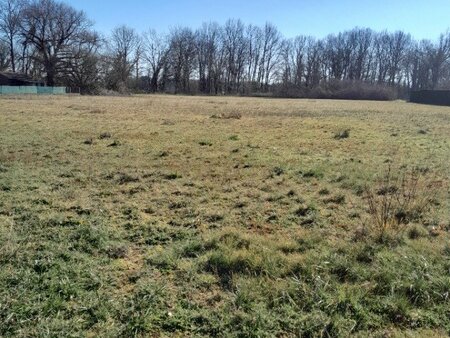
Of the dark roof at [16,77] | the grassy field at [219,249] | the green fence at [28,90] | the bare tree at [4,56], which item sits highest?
the bare tree at [4,56]

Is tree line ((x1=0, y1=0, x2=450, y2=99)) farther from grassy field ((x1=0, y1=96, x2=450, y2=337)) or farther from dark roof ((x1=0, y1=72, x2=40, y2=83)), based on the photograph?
grassy field ((x1=0, y1=96, x2=450, y2=337))

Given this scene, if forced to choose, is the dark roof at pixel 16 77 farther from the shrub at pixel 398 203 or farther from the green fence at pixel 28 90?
the shrub at pixel 398 203

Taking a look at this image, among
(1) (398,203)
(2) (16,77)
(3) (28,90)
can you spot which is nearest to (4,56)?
(2) (16,77)

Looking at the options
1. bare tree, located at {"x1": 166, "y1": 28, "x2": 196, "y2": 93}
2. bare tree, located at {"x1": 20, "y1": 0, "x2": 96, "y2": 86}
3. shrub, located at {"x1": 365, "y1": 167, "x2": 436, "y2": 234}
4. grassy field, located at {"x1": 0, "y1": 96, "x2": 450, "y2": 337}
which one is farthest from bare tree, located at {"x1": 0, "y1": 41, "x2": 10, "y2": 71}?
shrub, located at {"x1": 365, "y1": 167, "x2": 436, "y2": 234}

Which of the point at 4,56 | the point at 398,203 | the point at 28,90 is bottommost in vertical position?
the point at 398,203

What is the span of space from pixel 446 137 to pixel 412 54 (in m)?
89.8

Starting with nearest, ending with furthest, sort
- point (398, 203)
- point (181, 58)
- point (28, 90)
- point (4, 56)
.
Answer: point (398, 203) → point (28, 90) → point (4, 56) → point (181, 58)

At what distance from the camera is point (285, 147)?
34.3 feet

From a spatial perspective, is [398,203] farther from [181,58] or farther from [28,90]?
[181,58]

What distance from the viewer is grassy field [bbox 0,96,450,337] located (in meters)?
2.66

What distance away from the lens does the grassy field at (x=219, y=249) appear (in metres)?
2.66

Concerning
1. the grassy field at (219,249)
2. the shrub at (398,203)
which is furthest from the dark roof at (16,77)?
the shrub at (398,203)

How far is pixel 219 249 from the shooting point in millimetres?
3771

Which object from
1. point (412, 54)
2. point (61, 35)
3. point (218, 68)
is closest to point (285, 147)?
point (61, 35)
